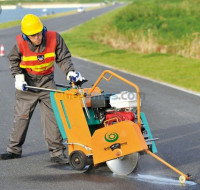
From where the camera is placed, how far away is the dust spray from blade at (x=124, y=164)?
633 centimetres

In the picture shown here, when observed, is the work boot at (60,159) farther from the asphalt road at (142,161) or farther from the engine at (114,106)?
the engine at (114,106)

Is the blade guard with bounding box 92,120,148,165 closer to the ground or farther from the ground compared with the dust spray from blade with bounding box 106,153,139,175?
farther from the ground

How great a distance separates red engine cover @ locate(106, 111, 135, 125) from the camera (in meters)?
6.19

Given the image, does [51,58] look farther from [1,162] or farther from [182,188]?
[182,188]

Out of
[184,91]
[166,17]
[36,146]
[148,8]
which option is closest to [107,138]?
[36,146]

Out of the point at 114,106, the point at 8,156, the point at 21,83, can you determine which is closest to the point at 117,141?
the point at 114,106

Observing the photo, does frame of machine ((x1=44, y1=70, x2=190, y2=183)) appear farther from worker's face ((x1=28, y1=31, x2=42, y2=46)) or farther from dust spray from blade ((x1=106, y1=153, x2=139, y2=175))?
worker's face ((x1=28, y1=31, x2=42, y2=46))

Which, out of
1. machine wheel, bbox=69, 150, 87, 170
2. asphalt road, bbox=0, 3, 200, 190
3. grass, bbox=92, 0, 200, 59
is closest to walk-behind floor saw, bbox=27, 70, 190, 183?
machine wheel, bbox=69, 150, 87, 170

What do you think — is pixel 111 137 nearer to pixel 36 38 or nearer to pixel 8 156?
pixel 36 38

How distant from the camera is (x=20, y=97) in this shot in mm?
7121

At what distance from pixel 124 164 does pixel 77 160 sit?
1.68ft

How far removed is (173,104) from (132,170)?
Result: 5592 mm

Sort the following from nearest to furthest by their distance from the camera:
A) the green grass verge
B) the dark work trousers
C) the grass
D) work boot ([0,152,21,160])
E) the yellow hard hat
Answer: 1. the yellow hard hat
2. the dark work trousers
3. work boot ([0,152,21,160])
4. the green grass verge
5. the grass

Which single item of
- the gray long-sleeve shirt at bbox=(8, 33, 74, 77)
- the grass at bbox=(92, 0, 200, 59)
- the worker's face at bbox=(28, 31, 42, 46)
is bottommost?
the grass at bbox=(92, 0, 200, 59)
